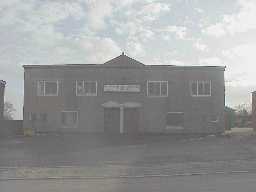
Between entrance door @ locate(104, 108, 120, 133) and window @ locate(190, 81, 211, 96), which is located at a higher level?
window @ locate(190, 81, 211, 96)

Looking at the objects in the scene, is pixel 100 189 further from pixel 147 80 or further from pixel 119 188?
pixel 147 80

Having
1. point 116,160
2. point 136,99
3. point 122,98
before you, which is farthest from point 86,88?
point 116,160

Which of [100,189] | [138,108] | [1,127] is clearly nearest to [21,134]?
[1,127]

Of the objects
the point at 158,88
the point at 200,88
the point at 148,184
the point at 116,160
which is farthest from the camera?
the point at 200,88

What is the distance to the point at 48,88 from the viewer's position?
44.3 meters

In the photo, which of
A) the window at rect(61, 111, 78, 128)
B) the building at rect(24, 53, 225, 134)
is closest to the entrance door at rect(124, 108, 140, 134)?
the building at rect(24, 53, 225, 134)

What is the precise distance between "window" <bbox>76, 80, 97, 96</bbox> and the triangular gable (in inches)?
101

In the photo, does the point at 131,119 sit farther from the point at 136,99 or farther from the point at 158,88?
the point at 158,88

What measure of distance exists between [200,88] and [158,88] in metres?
3.90

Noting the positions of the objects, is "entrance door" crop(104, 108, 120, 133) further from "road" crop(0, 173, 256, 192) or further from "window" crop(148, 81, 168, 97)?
"road" crop(0, 173, 256, 192)

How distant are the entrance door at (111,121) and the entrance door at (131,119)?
0.73m

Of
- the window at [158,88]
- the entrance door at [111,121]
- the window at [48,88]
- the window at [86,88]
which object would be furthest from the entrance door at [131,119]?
the window at [48,88]

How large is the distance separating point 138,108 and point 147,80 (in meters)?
2.70

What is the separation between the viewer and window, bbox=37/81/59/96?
145ft
